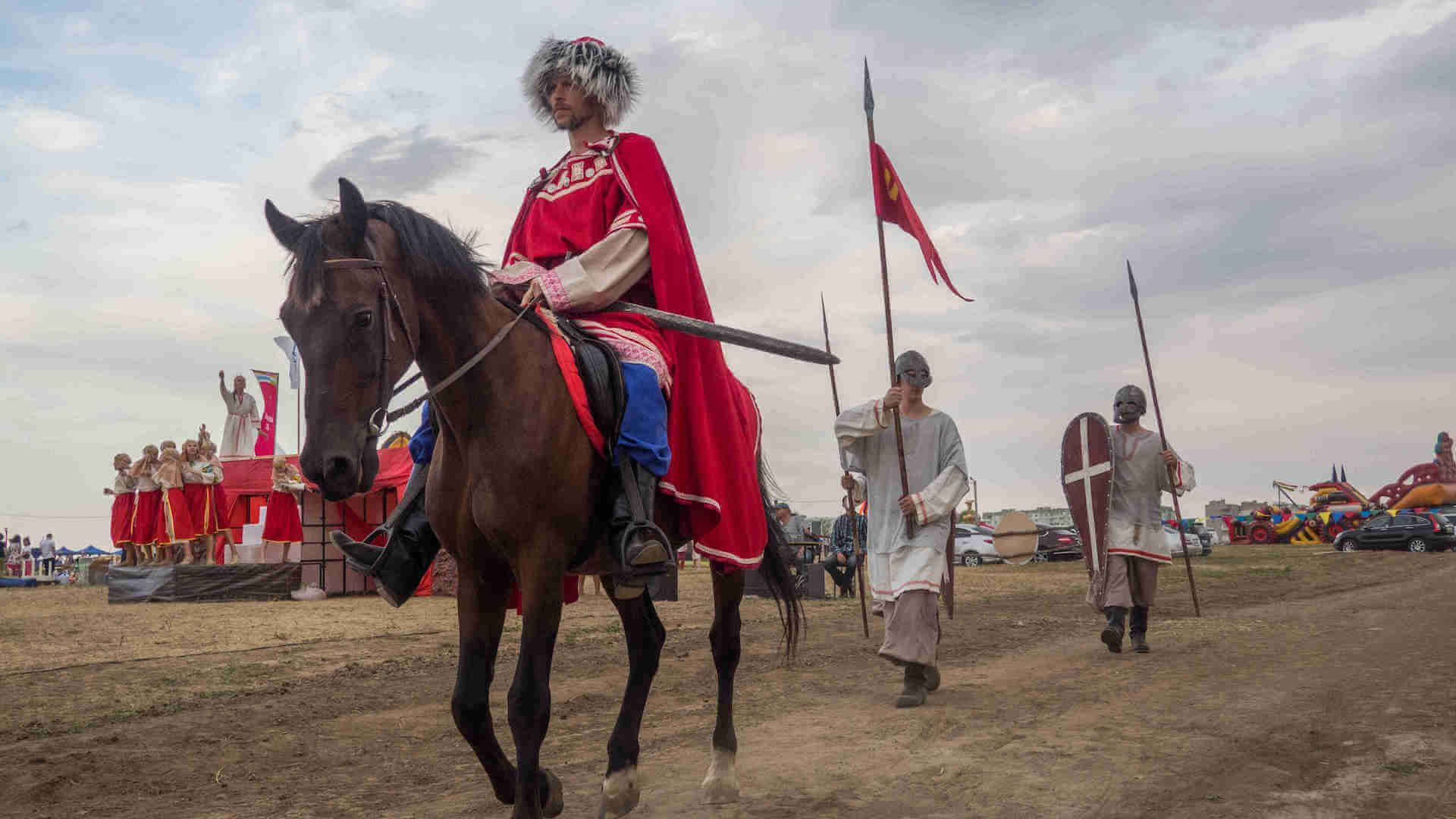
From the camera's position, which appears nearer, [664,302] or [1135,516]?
[664,302]

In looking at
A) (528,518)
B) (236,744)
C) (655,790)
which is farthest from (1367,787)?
(236,744)

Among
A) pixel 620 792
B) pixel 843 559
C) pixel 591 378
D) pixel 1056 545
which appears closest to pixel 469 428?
pixel 591 378

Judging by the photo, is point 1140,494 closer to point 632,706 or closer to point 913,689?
point 913,689

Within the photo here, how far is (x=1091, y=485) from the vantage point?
1045 centimetres

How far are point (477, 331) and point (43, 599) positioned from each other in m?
19.3

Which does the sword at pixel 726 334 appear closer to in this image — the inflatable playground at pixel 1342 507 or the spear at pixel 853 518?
the spear at pixel 853 518

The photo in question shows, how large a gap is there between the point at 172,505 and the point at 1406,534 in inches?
1390

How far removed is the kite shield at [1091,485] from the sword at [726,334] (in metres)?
6.21

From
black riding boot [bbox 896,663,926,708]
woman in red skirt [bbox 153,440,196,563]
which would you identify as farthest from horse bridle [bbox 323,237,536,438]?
woman in red skirt [bbox 153,440,196,563]

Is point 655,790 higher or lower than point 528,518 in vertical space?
lower

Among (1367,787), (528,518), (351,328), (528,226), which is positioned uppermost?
(528,226)

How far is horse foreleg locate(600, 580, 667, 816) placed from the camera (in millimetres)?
4309

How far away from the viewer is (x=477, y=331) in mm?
3852

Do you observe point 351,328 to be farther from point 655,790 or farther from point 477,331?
point 655,790
